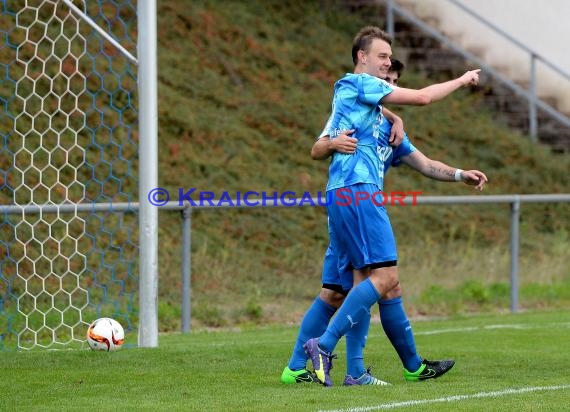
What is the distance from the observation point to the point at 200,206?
460 inches

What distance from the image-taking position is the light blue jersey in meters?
7.00

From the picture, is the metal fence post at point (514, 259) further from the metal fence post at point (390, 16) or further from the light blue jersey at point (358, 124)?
the metal fence post at point (390, 16)

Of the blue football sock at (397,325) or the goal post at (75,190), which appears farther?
the goal post at (75,190)

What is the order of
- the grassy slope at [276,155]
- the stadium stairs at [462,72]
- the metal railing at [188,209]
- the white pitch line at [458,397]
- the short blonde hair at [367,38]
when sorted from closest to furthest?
the white pitch line at [458,397] → the short blonde hair at [367,38] → the metal railing at [188,209] → the grassy slope at [276,155] → the stadium stairs at [462,72]

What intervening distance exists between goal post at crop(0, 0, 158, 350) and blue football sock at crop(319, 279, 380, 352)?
96.0 inches

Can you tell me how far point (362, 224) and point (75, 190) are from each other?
7768 mm

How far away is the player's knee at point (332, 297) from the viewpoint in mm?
7395

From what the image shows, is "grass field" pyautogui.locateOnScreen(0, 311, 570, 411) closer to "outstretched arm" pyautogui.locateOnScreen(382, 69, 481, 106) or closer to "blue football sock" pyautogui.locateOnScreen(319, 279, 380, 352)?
"blue football sock" pyautogui.locateOnScreen(319, 279, 380, 352)

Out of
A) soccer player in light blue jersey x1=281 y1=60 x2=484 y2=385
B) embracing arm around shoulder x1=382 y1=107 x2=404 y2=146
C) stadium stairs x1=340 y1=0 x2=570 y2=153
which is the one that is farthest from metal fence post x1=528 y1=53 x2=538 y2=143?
embracing arm around shoulder x1=382 y1=107 x2=404 y2=146

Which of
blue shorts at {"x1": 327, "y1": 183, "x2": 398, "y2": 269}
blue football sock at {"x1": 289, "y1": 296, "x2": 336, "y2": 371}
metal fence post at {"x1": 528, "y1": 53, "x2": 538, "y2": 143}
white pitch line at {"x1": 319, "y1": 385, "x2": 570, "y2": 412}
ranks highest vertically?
metal fence post at {"x1": 528, "y1": 53, "x2": 538, "y2": 143}

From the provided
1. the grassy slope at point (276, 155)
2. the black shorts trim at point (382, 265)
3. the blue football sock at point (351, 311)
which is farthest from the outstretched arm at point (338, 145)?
the grassy slope at point (276, 155)

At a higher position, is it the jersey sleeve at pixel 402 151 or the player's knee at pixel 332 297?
the jersey sleeve at pixel 402 151

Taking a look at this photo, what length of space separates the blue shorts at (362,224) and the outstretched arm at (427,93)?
51 cm

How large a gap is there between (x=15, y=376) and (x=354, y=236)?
2352 millimetres
